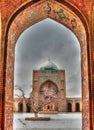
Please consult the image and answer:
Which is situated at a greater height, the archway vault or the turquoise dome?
the turquoise dome

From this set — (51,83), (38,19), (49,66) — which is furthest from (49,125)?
(51,83)

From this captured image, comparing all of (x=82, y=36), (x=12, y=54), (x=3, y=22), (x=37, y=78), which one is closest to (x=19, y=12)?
(x=3, y=22)

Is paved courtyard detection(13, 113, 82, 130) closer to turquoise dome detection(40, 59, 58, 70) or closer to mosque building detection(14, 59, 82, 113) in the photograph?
mosque building detection(14, 59, 82, 113)

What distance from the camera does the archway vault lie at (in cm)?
663

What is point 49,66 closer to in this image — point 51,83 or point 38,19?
point 51,83

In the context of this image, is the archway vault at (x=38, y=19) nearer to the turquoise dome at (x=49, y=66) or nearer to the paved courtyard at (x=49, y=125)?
the paved courtyard at (x=49, y=125)

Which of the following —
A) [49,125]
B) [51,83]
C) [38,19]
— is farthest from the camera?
[51,83]

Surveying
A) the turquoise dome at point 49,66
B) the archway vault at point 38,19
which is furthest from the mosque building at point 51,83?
the archway vault at point 38,19

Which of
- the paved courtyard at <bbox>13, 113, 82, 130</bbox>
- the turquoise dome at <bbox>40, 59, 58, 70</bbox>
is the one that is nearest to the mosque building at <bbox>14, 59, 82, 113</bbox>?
the turquoise dome at <bbox>40, 59, 58, 70</bbox>

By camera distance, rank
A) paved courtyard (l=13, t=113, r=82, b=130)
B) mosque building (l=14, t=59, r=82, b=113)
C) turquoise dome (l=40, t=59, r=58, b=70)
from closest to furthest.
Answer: paved courtyard (l=13, t=113, r=82, b=130) → mosque building (l=14, t=59, r=82, b=113) → turquoise dome (l=40, t=59, r=58, b=70)

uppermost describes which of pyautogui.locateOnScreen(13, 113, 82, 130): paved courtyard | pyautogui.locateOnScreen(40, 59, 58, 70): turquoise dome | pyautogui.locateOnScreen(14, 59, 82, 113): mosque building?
pyautogui.locateOnScreen(40, 59, 58, 70): turquoise dome

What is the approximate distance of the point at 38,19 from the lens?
25.2 feet

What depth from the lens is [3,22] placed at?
6539 millimetres

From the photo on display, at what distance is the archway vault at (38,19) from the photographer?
261 inches
